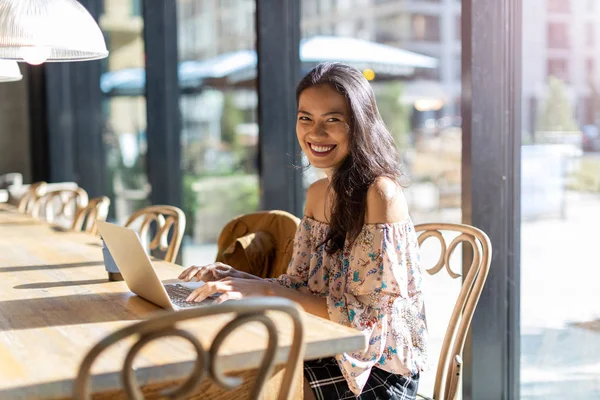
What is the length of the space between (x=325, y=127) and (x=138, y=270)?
590 mm

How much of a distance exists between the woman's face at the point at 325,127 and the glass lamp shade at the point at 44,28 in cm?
62

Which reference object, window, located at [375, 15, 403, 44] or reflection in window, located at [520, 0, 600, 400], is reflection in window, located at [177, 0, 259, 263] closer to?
window, located at [375, 15, 403, 44]

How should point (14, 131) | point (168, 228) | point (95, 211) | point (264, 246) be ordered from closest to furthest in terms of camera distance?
point (264, 246)
point (168, 228)
point (95, 211)
point (14, 131)

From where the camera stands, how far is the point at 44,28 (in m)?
2.03

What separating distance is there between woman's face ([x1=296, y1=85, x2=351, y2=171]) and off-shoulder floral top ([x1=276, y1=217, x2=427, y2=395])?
0.23 metres

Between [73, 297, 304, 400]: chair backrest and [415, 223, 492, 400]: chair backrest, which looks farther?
[415, 223, 492, 400]: chair backrest

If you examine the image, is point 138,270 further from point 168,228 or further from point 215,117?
point 215,117

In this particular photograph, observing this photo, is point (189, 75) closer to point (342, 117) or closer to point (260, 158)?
point (260, 158)

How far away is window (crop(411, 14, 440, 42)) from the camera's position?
296 cm

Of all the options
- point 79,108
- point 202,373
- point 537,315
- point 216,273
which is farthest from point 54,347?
point 79,108

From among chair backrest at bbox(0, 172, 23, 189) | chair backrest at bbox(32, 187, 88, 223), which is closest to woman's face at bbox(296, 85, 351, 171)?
chair backrest at bbox(32, 187, 88, 223)

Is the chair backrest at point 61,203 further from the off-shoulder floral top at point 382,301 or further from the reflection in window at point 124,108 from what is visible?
the off-shoulder floral top at point 382,301

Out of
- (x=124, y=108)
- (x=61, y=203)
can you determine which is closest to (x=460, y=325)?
(x=61, y=203)

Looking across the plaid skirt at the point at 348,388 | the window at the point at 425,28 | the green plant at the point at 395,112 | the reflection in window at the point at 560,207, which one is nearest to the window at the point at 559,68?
the reflection in window at the point at 560,207
